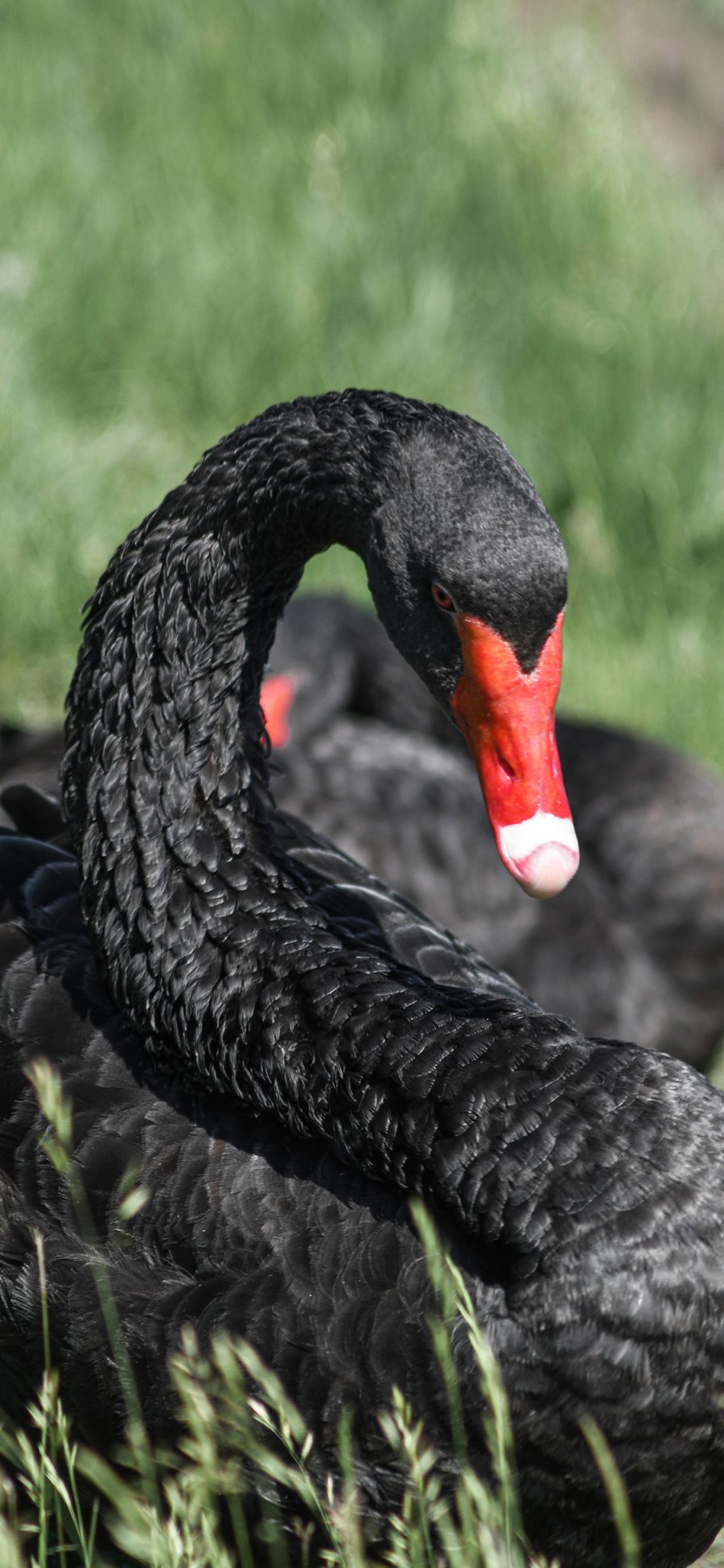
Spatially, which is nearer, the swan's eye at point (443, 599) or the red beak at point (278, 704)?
the swan's eye at point (443, 599)

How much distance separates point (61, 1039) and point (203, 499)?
754 millimetres

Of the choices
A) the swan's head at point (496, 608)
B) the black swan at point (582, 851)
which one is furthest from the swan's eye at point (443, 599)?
the black swan at point (582, 851)

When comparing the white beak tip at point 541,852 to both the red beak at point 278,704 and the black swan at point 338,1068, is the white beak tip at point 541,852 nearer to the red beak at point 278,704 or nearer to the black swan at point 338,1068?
the black swan at point 338,1068

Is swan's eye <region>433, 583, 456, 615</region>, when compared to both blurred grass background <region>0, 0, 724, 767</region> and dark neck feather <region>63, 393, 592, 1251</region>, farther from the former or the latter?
blurred grass background <region>0, 0, 724, 767</region>

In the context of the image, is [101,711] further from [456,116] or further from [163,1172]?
[456,116]

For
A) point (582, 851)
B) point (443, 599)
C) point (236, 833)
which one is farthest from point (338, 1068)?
point (582, 851)

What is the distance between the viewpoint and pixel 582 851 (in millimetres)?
4336

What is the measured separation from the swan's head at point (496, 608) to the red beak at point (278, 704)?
2302 millimetres

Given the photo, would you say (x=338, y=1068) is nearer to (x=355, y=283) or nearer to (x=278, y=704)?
(x=278, y=704)

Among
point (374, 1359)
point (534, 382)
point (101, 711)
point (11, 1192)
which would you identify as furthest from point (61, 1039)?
point (534, 382)

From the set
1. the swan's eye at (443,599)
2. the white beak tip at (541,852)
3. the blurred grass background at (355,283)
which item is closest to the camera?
the white beak tip at (541,852)

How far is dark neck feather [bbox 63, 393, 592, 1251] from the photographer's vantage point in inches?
76.3

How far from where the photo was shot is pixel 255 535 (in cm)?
211

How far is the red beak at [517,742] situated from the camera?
1777mm
